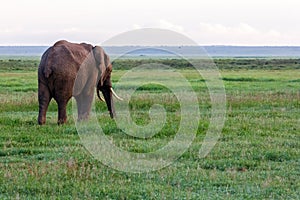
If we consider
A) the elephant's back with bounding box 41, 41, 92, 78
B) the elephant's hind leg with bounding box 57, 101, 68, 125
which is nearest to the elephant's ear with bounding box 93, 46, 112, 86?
the elephant's back with bounding box 41, 41, 92, 78

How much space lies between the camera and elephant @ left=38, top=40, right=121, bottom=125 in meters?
15.8

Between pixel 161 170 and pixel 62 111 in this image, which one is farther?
pixel 62 111

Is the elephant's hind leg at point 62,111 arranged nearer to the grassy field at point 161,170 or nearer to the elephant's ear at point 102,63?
the grassy field at point 161,170

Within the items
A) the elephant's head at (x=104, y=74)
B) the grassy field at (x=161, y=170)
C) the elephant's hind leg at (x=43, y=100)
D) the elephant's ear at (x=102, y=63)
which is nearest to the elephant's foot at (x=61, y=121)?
the grassy field at (x=161, y=170)

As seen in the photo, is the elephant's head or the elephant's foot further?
the elephant's head

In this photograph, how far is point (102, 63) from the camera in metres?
17.4

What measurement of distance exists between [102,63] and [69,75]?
1.68 meters

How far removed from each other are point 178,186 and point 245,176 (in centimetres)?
129

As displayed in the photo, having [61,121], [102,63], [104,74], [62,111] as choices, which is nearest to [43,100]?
[62,111]

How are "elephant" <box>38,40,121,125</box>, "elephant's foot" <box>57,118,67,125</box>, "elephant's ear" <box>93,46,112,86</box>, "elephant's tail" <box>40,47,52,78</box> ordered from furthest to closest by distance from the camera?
"elephant's ear" <box>93,46,112,86</box>, "elephant's foot" <box>57,118,67,125</box>, "elephant" <box>38,40,121,125</box>, "elephant's tail" <box>40,47,52,78</box>

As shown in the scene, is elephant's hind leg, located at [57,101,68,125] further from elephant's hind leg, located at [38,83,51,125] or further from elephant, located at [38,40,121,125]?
elephant's hind leg, located at [38,83,51,125]

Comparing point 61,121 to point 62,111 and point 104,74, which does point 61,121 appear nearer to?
point 62,111

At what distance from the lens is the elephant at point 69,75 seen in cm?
1575

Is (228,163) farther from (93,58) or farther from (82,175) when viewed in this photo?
(93,58)
